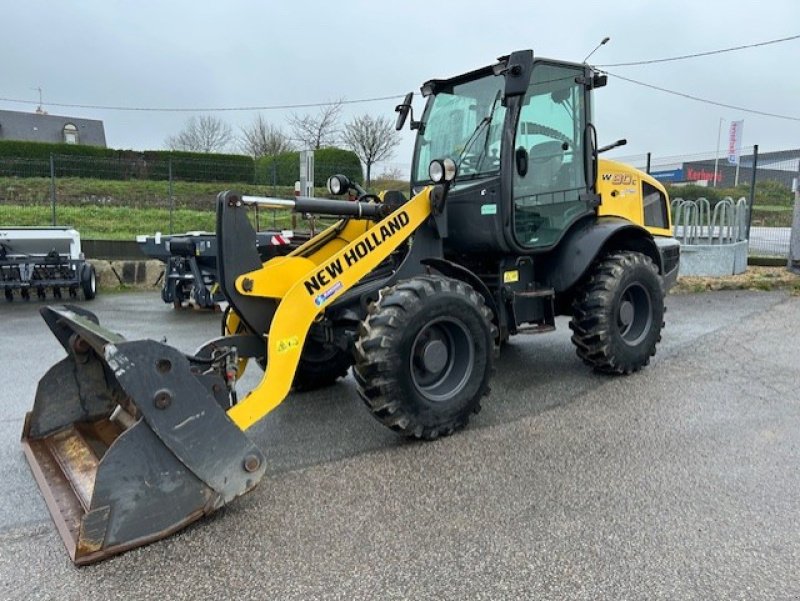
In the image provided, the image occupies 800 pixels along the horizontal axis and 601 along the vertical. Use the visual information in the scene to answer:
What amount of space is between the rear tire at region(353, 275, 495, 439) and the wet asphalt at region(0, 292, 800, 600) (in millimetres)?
229

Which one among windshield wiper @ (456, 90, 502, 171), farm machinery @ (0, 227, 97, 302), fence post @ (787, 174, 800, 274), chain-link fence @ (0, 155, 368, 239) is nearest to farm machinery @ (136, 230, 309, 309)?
farm machinery @ (0, 227, 97, 302)

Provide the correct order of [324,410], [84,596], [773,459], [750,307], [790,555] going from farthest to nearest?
[750,307] → [324,410] → [773,459] → [790,555] → [84,596]

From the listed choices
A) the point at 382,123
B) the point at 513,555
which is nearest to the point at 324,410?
the point at 513,555

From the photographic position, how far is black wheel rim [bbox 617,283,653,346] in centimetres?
545

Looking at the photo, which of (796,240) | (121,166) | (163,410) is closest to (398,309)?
(163,410)

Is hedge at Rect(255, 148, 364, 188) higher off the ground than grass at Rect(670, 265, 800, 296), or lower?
higher

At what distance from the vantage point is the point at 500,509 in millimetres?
3117

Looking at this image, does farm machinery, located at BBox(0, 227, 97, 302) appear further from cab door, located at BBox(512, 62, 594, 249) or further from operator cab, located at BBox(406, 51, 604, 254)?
cab door, located at BBox(512, 62, 594, 249)

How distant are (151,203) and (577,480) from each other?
15182mm

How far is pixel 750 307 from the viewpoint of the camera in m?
8.78

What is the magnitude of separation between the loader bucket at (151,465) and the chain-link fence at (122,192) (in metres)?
11.0

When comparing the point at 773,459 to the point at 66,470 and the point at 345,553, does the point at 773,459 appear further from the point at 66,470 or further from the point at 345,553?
the point at 66,470

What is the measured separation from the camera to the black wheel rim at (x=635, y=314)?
215 inches

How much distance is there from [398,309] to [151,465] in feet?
5.23
